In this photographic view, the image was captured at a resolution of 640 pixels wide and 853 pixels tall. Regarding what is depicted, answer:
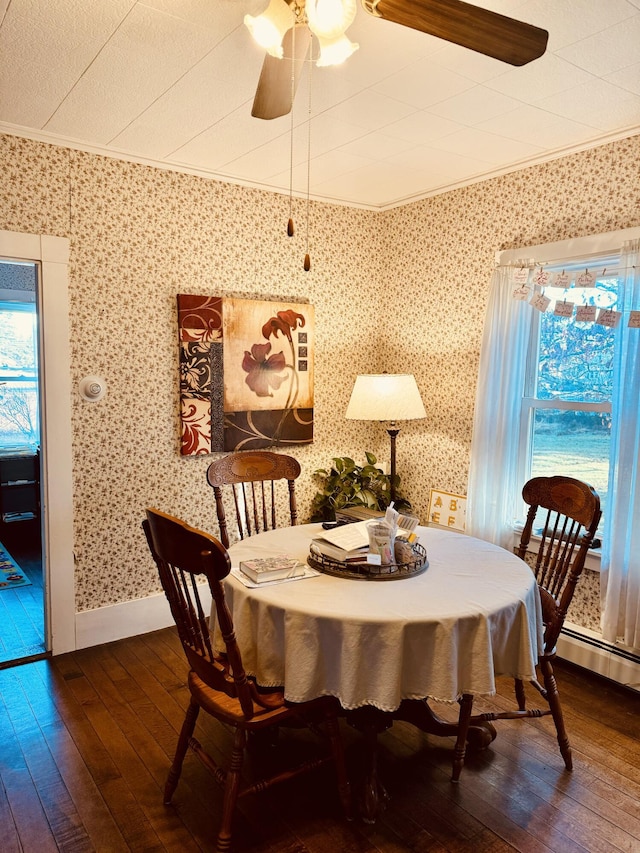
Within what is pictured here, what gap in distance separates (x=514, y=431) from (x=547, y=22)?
2.01 m

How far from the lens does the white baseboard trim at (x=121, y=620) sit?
3430mm

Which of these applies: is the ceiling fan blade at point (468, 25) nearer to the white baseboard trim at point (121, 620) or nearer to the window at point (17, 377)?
the white baseboard trim at point (121, 620)

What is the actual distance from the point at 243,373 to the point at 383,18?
2.59 meters

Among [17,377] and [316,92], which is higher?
[316,92]

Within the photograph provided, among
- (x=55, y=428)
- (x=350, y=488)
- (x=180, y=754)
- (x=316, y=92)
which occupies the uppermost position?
(x=316, y=92)

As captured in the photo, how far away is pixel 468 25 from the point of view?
4.71ft

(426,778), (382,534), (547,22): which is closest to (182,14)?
(547,22)

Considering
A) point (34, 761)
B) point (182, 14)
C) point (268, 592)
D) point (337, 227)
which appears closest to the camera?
point (182, 14)

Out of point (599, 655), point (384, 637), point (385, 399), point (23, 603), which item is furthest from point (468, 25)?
point (23, 603)

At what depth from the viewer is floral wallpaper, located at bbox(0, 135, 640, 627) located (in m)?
3.20

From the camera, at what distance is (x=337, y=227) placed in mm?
4250

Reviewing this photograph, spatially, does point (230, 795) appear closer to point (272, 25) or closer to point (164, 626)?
point (164, 626)

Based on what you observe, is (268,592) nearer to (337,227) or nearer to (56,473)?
(56,473)

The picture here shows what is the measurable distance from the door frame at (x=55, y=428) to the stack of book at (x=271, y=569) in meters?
1.44
